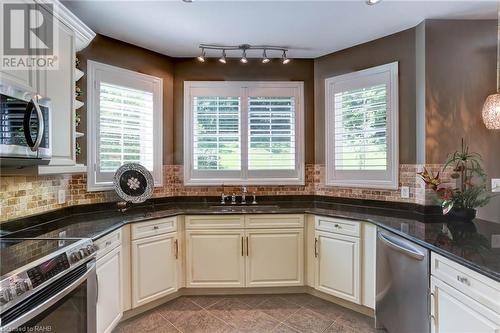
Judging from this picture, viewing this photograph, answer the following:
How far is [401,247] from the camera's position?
1.90 m

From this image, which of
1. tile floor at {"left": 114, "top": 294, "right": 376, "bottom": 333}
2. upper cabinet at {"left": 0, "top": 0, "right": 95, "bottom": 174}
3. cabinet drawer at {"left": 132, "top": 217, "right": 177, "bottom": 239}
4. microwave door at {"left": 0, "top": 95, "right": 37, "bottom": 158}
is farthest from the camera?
cabinet drawer at {"left": 132, "top": 217, "right": 177, "bottom": 239}

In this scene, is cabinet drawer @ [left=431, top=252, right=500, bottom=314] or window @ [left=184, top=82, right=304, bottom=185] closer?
cabinet drawer @ [left=431, top=252, right=500, bottom=314]

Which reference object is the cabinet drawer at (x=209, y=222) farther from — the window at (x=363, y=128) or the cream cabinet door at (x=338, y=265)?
the window at (x=363, y=128)

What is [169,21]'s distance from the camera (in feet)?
7.97

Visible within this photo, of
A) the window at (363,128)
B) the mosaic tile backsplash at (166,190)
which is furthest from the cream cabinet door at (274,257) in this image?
the window at (363,128)

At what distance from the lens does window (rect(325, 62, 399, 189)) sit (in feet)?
8.93

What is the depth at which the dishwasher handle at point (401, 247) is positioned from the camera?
173 centimetres

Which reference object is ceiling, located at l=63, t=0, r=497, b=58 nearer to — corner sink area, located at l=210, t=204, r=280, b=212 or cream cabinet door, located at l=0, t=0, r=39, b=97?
cream cabinet door, located at l=0, t=0, r=39, b=97

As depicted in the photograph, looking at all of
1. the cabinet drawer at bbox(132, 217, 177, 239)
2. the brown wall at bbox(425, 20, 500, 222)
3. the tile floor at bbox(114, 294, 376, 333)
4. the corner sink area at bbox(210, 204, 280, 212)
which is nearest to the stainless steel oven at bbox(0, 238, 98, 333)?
the cabinet drawer at bbox(132, 217, 177, 239)

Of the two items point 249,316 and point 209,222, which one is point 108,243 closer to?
point 209,222

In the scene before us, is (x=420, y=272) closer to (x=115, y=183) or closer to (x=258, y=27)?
(x=258, y=27)

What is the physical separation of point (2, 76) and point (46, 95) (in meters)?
0.34

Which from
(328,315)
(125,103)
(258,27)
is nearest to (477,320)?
(328,315)

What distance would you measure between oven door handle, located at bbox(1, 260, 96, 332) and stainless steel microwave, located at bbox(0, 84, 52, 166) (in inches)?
27.5
